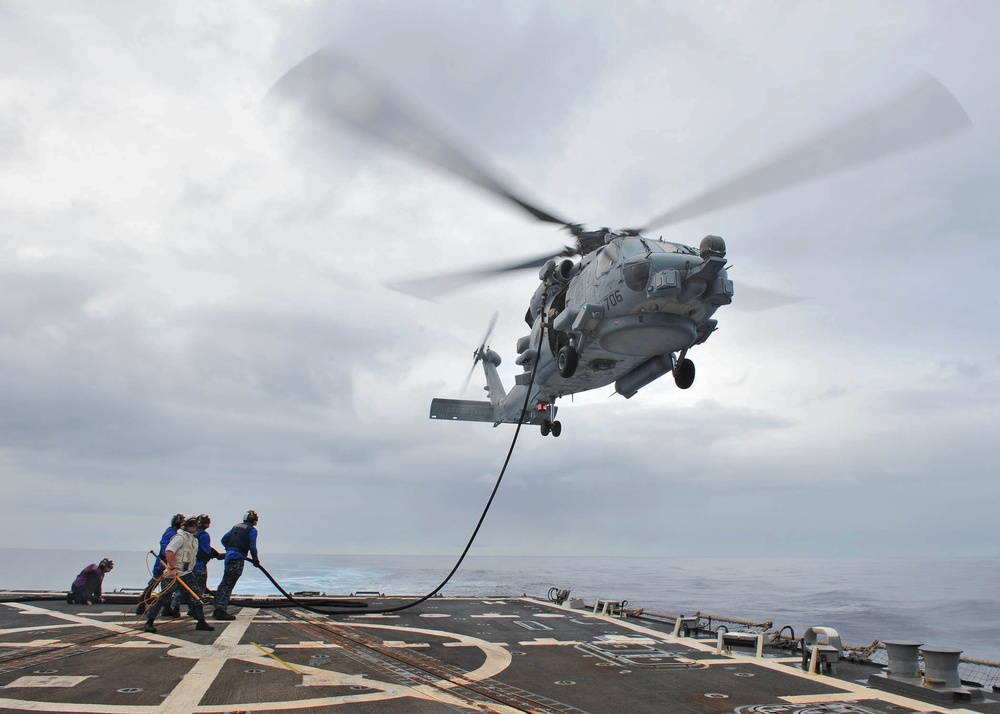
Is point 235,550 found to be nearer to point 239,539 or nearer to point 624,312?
point 239,539

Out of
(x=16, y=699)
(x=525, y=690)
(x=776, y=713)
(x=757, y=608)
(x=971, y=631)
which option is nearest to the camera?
(x=16, y=699)

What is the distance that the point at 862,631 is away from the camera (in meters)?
29.3

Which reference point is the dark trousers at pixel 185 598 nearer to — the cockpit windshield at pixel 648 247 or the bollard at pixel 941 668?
the cockpit windshield at pixel 648 247

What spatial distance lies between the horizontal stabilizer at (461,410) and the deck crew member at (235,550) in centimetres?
975

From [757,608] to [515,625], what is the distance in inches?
1217

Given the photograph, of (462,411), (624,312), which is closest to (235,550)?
(624,312)

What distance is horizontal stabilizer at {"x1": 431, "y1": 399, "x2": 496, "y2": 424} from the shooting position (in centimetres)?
2064

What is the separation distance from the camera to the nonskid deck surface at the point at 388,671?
20.2 feet

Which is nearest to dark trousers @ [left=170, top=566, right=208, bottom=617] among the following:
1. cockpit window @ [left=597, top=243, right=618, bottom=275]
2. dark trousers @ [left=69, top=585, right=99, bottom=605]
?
dark trousers @ [left=69, top=585, right=99, bottom=605]

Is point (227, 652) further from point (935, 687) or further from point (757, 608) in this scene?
point (757, 608)

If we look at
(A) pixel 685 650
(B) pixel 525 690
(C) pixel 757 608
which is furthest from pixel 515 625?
(C) pixel 757 608

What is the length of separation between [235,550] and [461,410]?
34.6ft

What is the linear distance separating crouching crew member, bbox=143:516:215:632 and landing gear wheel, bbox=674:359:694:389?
1023 centimetres

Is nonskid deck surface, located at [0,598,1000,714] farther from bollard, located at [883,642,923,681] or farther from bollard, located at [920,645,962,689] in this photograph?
bollard, located at [883,642,923,681]
